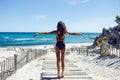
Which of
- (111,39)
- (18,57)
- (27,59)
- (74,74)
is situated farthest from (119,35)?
(74,74)

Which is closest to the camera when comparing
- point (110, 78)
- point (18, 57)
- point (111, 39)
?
point (110, 78)

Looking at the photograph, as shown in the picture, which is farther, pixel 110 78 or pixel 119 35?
pixel 119 35

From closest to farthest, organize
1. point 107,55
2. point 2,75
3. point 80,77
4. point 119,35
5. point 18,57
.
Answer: point 80,77
point 2,75
point 18,57
point 107,55
point 119,35

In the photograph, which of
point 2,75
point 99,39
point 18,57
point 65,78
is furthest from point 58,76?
point 99,39

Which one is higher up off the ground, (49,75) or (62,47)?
(62,47)

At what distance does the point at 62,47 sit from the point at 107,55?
36.9ft

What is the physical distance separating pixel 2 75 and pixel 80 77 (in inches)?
139

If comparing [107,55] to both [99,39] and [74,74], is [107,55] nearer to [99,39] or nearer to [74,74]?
[74,74]

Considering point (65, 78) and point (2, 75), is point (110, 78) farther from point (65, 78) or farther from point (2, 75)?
point (2, 75)

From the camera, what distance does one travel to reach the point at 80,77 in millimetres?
8859

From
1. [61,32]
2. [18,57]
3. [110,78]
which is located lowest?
[110,78]

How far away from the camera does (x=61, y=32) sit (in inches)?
316

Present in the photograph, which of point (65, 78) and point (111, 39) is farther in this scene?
point (111, 39)

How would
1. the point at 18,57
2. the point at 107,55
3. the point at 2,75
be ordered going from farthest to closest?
the point at 107,55 → the point at 18,57 → the point at 2,75
